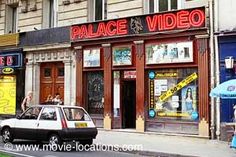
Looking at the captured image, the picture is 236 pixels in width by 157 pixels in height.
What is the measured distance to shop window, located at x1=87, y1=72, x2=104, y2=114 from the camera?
2214 centimetres

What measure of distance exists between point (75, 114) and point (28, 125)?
1739 millimetres

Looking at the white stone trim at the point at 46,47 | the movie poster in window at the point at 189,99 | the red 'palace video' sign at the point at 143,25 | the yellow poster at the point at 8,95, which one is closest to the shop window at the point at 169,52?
the red 'palace video' sign at the point at 143,25

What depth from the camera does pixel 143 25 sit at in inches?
797

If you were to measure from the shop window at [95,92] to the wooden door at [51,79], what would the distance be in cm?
201

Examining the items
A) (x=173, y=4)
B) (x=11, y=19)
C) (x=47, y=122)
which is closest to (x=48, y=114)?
(x=47, y=122)

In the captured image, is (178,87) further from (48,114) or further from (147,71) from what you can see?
(48,114)

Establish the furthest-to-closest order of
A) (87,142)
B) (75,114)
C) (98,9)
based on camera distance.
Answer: (98,9), (87,142), (75,114)

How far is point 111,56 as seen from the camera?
21.5m

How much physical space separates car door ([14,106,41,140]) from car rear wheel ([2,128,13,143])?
40 cm

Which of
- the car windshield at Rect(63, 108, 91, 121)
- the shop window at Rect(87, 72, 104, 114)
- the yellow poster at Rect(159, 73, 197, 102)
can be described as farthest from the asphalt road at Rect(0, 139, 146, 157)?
the shop window at Rect(87, 72, 104, 114)

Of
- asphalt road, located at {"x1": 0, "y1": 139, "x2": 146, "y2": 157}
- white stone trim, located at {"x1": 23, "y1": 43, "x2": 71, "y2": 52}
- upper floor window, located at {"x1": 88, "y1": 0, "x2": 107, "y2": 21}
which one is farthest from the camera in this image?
white stone trim, located at {"x1": 23, "y1": 43, "x2": 71, "y2": 52}

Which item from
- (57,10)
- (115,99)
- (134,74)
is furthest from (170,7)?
(57,10)

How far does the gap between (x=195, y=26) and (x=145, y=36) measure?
261 cm

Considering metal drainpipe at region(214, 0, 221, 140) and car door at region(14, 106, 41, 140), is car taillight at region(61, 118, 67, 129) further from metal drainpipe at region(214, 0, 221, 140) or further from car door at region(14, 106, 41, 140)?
metal drainpipe at region(214, 0, 221, 140)
